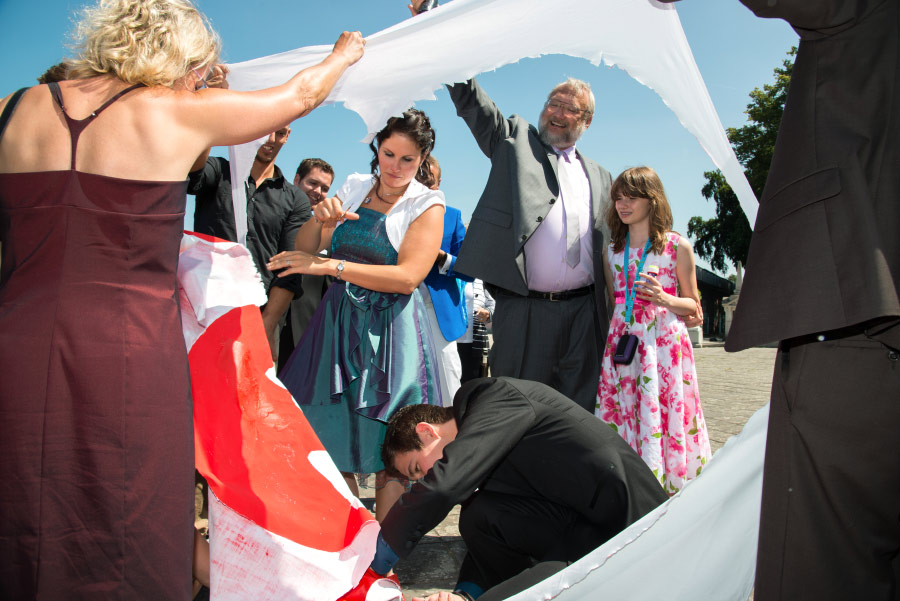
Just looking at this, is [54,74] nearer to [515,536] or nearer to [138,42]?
[138,42]

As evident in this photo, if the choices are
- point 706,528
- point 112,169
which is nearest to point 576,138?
point 706,528

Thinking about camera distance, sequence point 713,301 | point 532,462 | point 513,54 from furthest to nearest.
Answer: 1. point 713,301
2. point 513,54
3. point 532,462

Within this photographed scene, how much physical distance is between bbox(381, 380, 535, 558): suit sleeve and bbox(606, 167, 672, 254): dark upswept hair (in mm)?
1649

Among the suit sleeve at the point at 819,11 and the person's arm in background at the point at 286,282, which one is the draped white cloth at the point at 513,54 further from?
the suit sleeve at the point at 819,11

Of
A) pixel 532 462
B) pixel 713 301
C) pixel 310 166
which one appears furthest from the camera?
pixel 713 301

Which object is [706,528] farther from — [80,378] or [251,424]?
[80,378]

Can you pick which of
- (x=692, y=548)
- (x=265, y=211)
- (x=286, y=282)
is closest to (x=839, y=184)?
(x=692, y=548)

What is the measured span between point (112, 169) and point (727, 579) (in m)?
1.89

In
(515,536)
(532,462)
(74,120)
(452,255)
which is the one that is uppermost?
(74,120)

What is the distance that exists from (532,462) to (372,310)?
3.21ft

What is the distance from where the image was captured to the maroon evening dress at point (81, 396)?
4.24ft

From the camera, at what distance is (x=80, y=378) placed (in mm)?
1321

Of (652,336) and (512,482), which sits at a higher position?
(652,336)

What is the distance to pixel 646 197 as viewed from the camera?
3.24 metres
